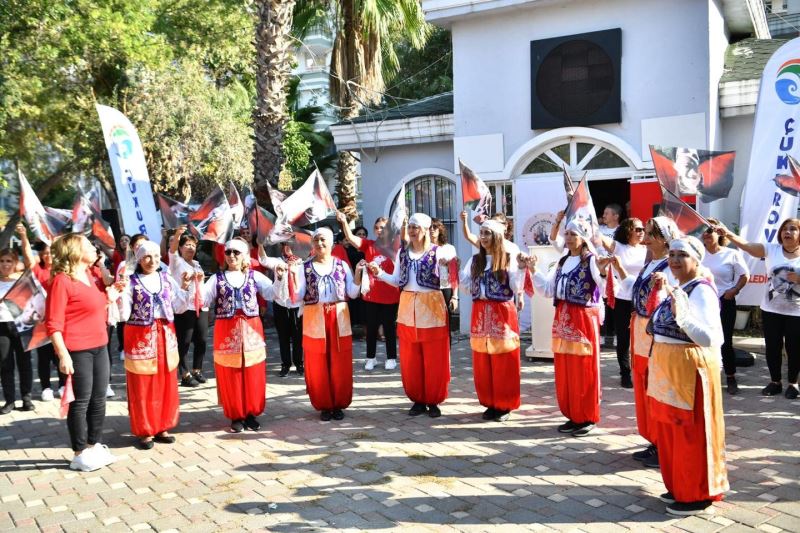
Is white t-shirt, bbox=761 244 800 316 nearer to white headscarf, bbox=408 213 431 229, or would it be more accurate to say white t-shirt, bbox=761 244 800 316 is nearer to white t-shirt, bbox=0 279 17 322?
white headscarf, bbox=408 213 431 229

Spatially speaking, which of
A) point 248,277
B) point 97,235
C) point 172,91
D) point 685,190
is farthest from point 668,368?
point 172,91

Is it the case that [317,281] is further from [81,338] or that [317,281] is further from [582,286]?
[582,286]

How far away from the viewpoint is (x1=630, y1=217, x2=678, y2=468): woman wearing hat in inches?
200

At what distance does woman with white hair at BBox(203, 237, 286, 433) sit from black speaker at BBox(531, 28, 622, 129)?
5828 millimetres

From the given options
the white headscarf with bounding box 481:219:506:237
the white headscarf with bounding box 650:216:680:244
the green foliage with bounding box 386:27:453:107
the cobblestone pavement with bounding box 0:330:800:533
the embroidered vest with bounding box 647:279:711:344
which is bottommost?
the cobblestone pavement with bounding box 0:330:800:533

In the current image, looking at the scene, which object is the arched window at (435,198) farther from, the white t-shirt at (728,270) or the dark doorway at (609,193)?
the white t-shirt at (728,270)

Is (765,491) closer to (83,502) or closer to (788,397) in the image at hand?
(788,397)

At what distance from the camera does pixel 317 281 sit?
264 inches

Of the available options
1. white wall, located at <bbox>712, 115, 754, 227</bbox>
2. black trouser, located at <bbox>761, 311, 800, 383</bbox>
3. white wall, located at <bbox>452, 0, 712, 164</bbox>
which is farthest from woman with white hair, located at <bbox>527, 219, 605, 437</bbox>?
white wall, located at <bbox>712, 115, 754, 227</bbox>

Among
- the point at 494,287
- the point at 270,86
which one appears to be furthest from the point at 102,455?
the point at 270,86

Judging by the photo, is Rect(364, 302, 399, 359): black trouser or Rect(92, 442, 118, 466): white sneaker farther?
Rect(364, 302, 399, 359): black trouser

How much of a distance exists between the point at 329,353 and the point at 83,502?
249 centimetres

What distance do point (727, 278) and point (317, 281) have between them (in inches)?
161

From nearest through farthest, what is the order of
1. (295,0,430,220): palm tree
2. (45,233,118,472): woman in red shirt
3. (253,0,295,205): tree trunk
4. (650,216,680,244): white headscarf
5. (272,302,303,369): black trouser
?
(650,216,680,244): white headscarf
(45,233,118,472): woman in red shirt
(272,302,303,369): black trouser
(253,0,295,205): tree trunk
(295,0,430,220): palm tree
